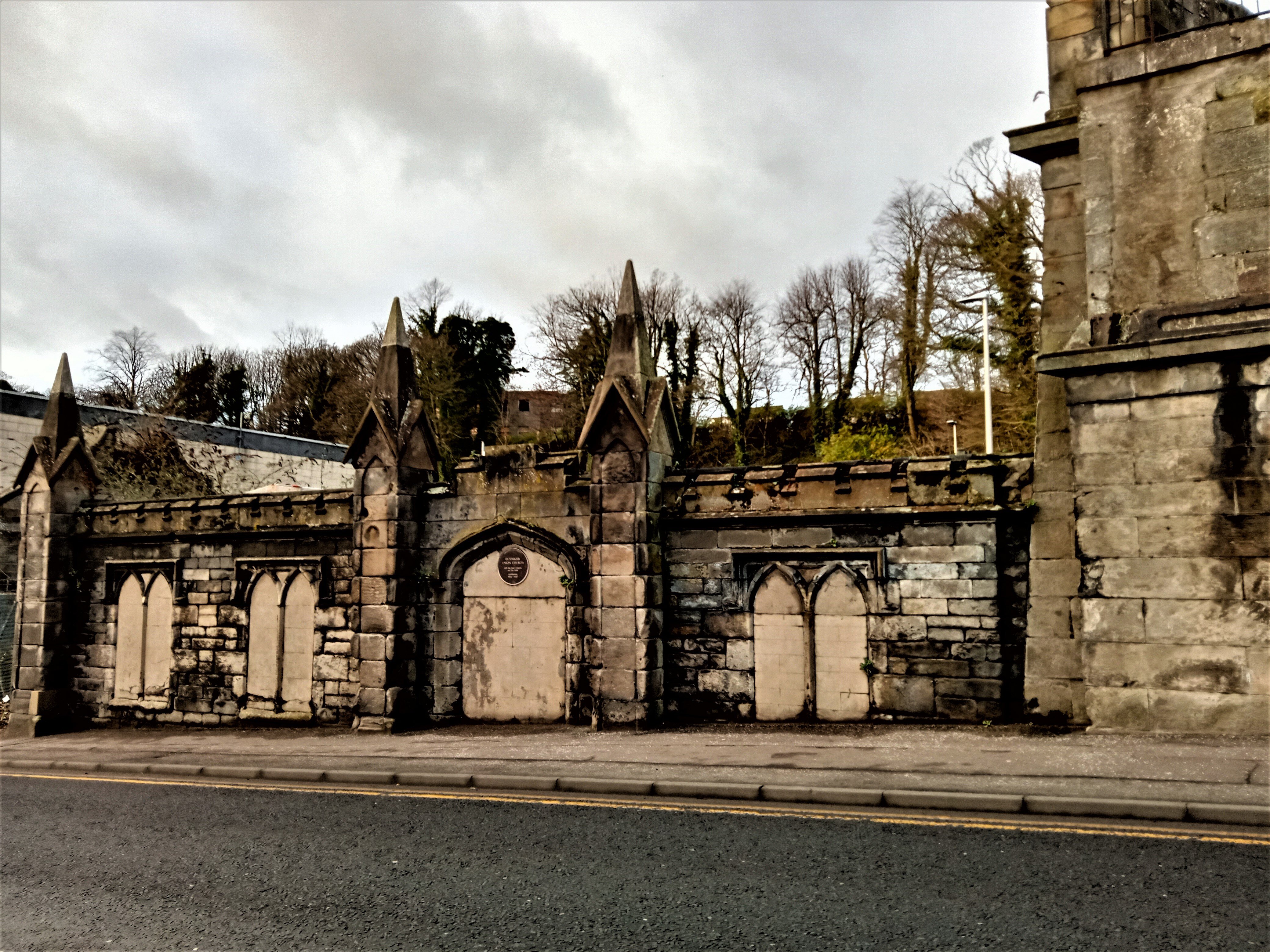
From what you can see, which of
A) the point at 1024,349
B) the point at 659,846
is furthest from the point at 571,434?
the point at 659,846

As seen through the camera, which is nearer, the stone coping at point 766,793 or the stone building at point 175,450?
the stone coping at point 766,793

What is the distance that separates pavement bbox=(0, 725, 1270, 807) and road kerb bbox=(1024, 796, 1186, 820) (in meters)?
0.09

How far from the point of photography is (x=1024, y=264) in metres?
27.8

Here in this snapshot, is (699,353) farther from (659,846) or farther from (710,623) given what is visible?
(659,846)

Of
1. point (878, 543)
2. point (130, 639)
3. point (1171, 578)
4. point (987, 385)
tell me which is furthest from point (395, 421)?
point (987, 385)

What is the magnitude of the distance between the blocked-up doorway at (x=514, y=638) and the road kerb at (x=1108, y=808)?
7270 millimetres

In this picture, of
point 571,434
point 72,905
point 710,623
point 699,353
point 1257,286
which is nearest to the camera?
point 72,905

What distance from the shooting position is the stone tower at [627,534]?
40.6 ft

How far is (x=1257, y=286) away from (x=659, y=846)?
8.25 m

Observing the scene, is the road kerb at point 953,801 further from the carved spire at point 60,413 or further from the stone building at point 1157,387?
the carved spire at point 60,413

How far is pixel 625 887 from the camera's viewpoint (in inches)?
243

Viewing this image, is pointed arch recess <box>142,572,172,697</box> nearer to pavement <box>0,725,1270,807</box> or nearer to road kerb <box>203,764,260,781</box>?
pavement <box>0,725,1270,807</box>

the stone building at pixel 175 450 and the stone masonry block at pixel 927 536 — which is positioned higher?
the stone building at pixel 175 450

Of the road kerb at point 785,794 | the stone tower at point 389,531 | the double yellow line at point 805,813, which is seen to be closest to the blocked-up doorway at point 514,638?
the stone tower at point 389,531
